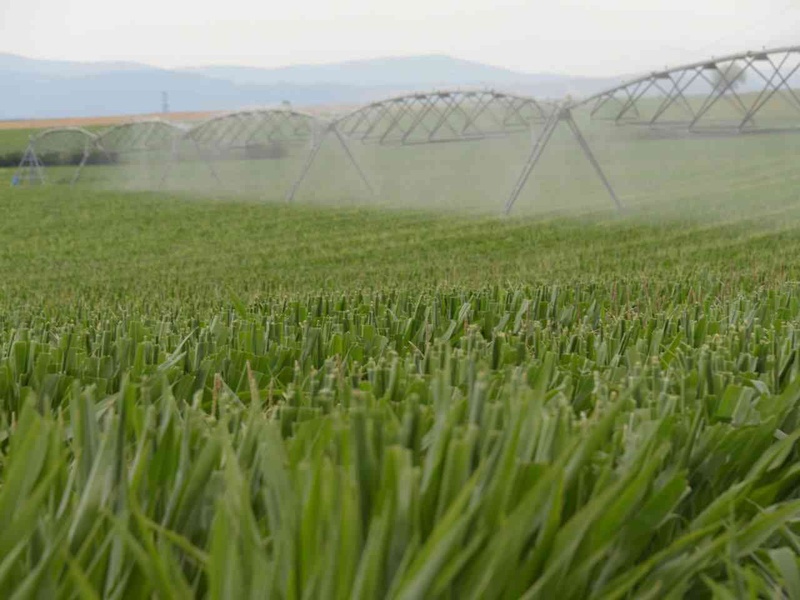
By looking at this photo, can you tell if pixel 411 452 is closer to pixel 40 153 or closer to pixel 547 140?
pixel 547 140

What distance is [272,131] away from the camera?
28.8 metres

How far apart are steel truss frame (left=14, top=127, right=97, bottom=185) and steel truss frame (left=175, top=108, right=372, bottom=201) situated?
4.91 metres

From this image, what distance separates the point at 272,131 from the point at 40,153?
17.9m

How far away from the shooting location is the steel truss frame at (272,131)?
23842mm

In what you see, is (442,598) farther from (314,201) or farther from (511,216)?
(314,201)

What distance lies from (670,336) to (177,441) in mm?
1965

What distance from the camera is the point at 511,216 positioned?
17281 mm

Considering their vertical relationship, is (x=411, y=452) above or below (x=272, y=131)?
above

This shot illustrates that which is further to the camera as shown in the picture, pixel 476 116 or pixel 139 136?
pixel 139 136

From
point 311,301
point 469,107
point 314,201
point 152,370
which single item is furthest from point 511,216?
point 152,370

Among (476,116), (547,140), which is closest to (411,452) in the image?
(547,140)

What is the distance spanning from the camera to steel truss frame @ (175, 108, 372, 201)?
939 inches

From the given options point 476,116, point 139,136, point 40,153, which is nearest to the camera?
point 476,116

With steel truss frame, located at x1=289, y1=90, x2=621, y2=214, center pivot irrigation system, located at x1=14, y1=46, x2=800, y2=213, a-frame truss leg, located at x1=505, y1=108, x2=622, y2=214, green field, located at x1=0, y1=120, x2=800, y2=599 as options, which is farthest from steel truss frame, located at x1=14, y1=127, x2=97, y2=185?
green field, located at x1=0, y1=120, x2=800, y2=599
